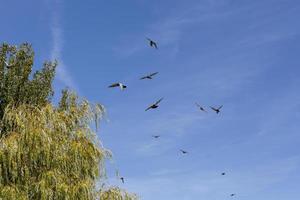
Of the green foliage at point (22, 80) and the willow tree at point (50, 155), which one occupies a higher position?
the green foliage at point (22, 80)

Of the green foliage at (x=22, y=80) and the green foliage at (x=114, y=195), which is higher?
the green foliage at (x=22, y=80)

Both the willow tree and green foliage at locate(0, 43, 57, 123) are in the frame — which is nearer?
the willow tree

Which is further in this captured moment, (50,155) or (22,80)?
(22,80)

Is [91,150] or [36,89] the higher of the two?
[36,89]

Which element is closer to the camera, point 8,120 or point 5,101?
point 8,120

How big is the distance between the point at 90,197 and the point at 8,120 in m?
3.95

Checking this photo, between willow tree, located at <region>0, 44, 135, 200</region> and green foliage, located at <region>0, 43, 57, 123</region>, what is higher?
green foliage, located at <region>0, 43, 57, 123</region>

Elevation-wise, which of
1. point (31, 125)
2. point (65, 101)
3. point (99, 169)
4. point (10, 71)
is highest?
point (10, 71)

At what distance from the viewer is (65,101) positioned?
77.6 feet

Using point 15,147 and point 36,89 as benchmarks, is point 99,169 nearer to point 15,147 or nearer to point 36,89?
point 15,147

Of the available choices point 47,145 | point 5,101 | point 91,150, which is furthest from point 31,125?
point 5,101

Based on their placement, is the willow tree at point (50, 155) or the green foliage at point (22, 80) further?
the green foliage at point (22, 80)

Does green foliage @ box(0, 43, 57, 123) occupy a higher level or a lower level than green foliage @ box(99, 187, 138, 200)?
higher

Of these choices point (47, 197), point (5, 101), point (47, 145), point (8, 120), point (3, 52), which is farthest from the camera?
point (3, 52)
